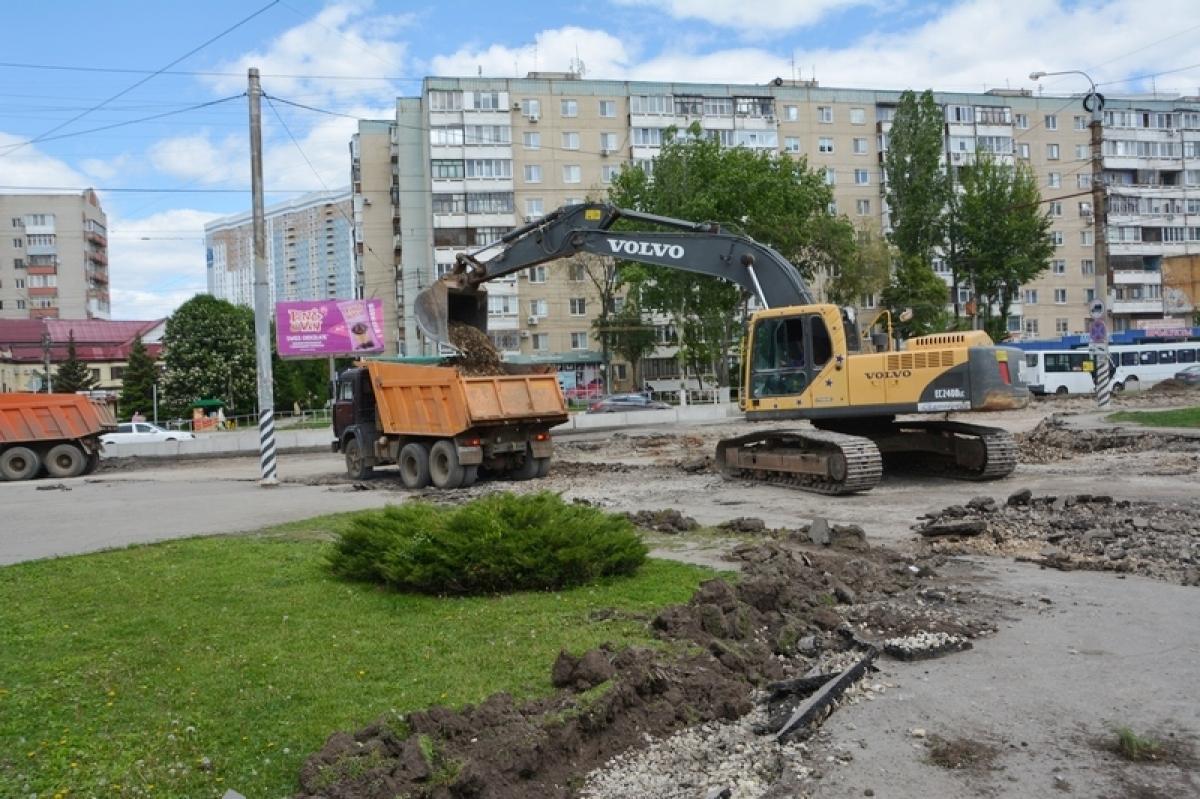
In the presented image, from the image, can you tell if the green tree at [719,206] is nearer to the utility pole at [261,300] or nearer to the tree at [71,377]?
the utility pole at [261,300]

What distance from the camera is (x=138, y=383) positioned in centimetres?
6938

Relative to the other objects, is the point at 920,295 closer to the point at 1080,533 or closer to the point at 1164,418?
the point at 1164,418

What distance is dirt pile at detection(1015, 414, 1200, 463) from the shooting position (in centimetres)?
2162

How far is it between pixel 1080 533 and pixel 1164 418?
18.3 m

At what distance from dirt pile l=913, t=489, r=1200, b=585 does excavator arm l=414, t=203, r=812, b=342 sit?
6082mm

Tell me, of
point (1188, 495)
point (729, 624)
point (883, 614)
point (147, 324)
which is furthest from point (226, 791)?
point (147, 324)

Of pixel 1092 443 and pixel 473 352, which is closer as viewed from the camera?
pixel 473 352

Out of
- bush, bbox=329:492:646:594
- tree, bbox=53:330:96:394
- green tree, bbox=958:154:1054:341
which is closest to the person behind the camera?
bush, bbox=329:492:646:594

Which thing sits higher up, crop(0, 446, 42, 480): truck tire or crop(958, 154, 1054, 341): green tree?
crop(958, 154, 1054, 341): green tree

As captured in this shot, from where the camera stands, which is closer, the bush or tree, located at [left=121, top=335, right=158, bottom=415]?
the bush

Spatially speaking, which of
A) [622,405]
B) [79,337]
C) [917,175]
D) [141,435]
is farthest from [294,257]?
[141,435]

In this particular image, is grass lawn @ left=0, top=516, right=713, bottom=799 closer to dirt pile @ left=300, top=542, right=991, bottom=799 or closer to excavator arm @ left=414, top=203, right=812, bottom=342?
dirt pile @ left=300, top=542, right=991, bottom=799

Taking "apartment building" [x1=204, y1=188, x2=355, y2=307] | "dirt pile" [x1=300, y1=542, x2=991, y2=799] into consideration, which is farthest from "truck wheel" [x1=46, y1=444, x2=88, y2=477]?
"apartment building" [x1=204, y1=188, x2=355, y2=307]

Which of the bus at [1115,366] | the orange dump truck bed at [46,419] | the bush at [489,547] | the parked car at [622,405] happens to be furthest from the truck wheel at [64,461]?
the bus at [1115,366]
